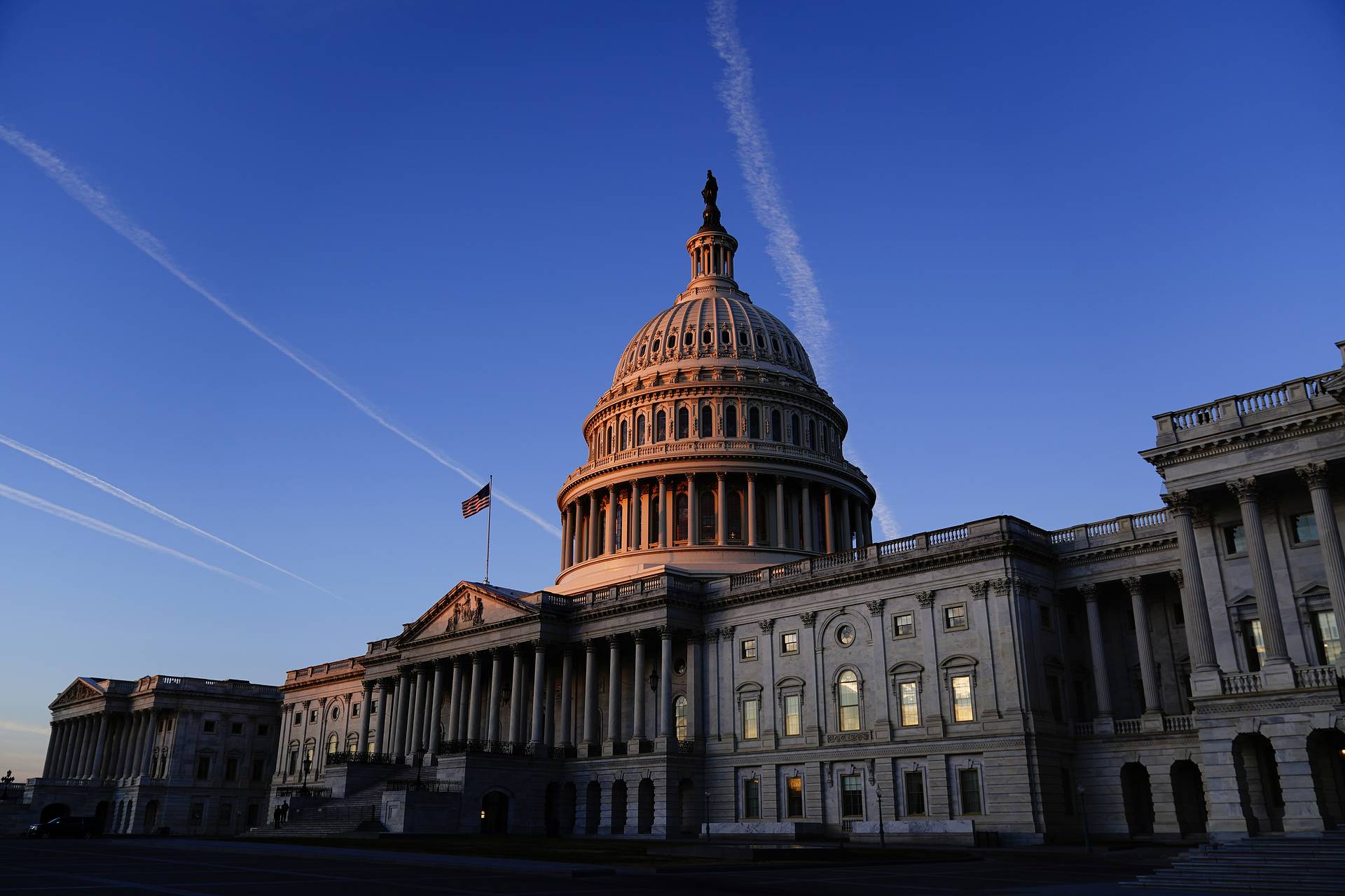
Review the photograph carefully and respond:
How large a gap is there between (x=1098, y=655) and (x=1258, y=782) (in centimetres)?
1528

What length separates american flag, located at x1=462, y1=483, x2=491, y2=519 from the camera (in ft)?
277

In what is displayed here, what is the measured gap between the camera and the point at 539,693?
73.4 meters

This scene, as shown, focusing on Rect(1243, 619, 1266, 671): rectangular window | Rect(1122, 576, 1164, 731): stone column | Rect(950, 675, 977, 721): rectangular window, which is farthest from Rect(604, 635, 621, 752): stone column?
Rect(1243, 619, 1266, 671): rectangular window

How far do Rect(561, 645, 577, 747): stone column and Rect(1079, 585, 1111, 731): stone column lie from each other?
1374 inches

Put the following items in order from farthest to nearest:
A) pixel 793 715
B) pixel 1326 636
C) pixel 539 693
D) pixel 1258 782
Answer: pixel 539 693, pixel 793 715, pixel 1326 636, pixel 1258 782

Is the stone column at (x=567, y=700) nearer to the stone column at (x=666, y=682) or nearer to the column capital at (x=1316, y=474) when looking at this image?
the stone column at (x=666, y=682)

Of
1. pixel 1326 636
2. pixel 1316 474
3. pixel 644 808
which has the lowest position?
pixel 644 808

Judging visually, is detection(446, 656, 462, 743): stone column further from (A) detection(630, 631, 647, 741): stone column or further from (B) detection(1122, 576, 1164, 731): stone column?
(B) detection(1122, 576, 1164, 731): stone column

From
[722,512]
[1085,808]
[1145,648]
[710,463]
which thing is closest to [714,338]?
[710,463]

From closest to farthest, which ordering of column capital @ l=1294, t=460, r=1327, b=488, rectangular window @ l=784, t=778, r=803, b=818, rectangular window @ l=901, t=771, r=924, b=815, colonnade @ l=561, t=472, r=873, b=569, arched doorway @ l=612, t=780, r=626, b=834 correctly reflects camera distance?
column capital @ l=1294, t=460, r=1327, b=488, rectangular window @ l=901, t=771, r=924, b=815, rectangular window @ l=784, t=778, r=803, b=818, arched doorway @ l=612, t=780, r=626, b=834, colonnade @ l=561, t=472, r=873, b=569

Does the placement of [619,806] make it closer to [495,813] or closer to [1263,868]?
[495,813]

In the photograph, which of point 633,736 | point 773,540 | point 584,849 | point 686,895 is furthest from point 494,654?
point 686,895

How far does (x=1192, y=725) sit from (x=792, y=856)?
2401cm

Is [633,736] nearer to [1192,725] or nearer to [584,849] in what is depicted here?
[584,849]
